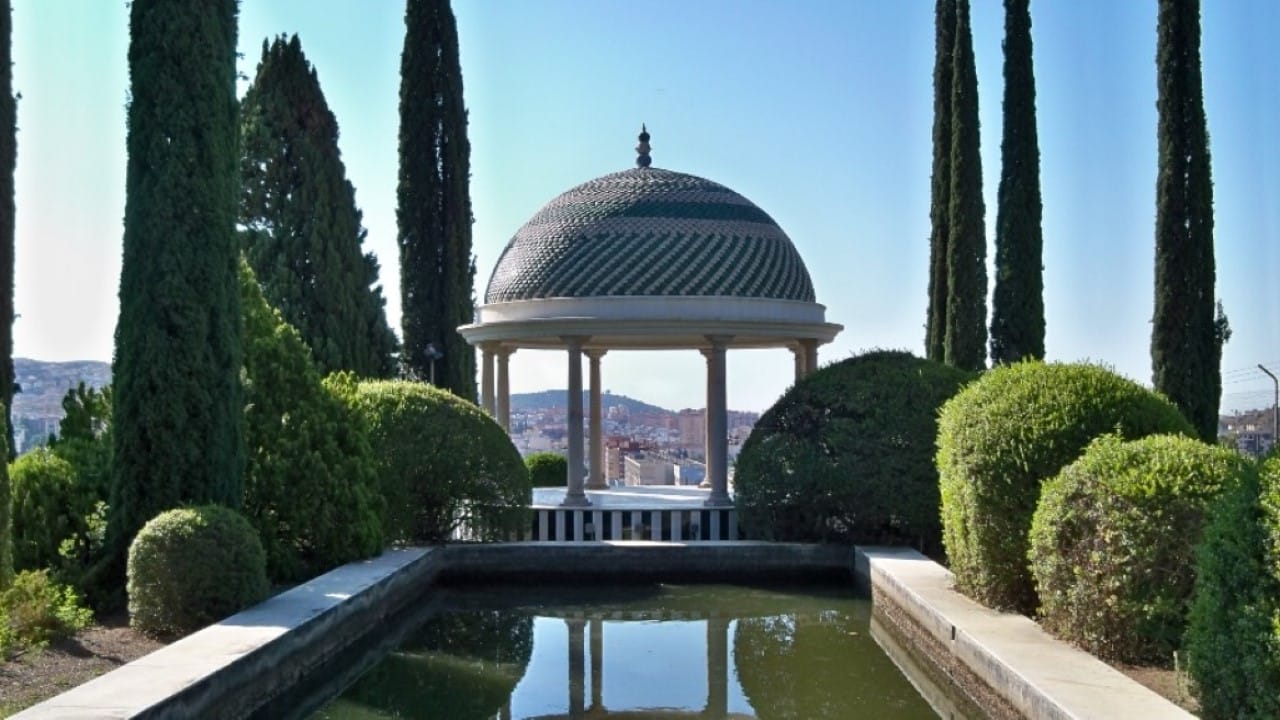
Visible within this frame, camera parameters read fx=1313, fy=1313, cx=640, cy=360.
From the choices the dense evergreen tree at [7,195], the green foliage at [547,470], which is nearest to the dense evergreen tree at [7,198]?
the dense evergreen tree at [7,195]

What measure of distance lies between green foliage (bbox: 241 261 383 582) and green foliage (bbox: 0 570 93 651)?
3070 mm

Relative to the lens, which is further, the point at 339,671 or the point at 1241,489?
the point at 339,671

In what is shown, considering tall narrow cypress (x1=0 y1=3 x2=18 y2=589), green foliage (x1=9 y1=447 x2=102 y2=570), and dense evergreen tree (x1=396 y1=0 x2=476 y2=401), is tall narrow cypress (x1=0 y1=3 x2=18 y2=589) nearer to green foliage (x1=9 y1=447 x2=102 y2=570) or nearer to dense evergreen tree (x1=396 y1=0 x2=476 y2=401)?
green foliage (x1=9 y1=447 x2=102 y2=570)

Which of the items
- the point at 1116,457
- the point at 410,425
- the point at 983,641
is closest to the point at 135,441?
the point at 410,425

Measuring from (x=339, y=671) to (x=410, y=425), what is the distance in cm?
657

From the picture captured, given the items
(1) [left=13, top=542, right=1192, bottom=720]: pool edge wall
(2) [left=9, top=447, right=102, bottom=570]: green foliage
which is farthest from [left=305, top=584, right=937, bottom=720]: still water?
(2) [left=9, top=447, right=102, bottom=570]: green foliage

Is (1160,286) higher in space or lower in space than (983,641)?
higher

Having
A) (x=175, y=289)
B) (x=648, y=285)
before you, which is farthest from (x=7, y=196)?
(x=648, y=285)

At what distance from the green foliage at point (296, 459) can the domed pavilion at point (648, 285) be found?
639 centimetres

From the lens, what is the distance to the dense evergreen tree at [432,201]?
25.4 m

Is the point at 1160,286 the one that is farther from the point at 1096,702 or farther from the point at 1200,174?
the point at 1096,702

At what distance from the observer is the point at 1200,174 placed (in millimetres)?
19875

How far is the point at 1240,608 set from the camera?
6945mm

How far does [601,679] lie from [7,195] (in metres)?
9.90
